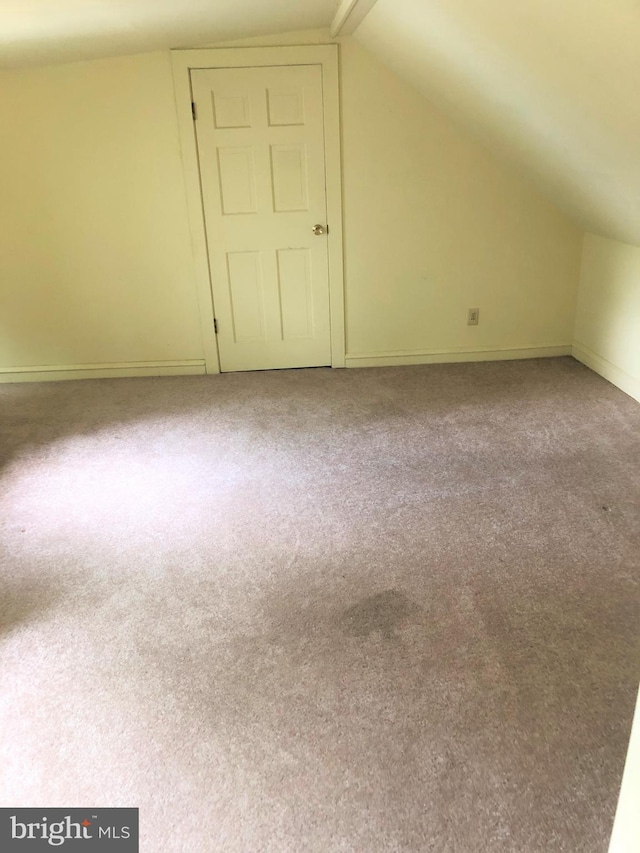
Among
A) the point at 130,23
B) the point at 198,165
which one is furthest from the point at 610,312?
the point at 130,23

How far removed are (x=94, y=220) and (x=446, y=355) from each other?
2.46 meters

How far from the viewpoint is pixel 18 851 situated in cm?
131

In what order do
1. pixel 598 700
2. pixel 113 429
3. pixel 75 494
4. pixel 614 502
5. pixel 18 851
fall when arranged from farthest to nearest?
1. pixel 113 429
2. pixel 75 494
3. pixel 614 502
4. pixel 598 700
5. pixel 18 851

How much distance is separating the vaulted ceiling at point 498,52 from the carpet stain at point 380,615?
5.77 feet

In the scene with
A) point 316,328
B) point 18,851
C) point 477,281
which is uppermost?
point 477,281

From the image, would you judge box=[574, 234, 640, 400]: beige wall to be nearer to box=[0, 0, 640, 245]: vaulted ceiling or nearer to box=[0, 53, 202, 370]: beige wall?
box=[0, 0, 640, 245]: vaulted ceiling

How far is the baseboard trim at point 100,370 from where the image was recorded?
165 inches

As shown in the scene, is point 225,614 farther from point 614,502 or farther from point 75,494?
point 614,502

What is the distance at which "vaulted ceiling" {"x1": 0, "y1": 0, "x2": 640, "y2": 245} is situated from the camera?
195 cm

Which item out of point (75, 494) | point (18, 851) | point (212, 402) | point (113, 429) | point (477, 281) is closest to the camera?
point (18, 851)

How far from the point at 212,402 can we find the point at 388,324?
1.32m

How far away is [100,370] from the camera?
166 inches

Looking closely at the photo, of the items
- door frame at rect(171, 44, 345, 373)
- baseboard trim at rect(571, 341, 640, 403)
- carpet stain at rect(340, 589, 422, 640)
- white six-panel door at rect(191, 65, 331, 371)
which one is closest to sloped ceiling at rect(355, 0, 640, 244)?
door frame at rect(171, 44, 345, 373)

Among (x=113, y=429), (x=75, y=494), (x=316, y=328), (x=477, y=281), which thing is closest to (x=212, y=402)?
(x=113, y=429)
